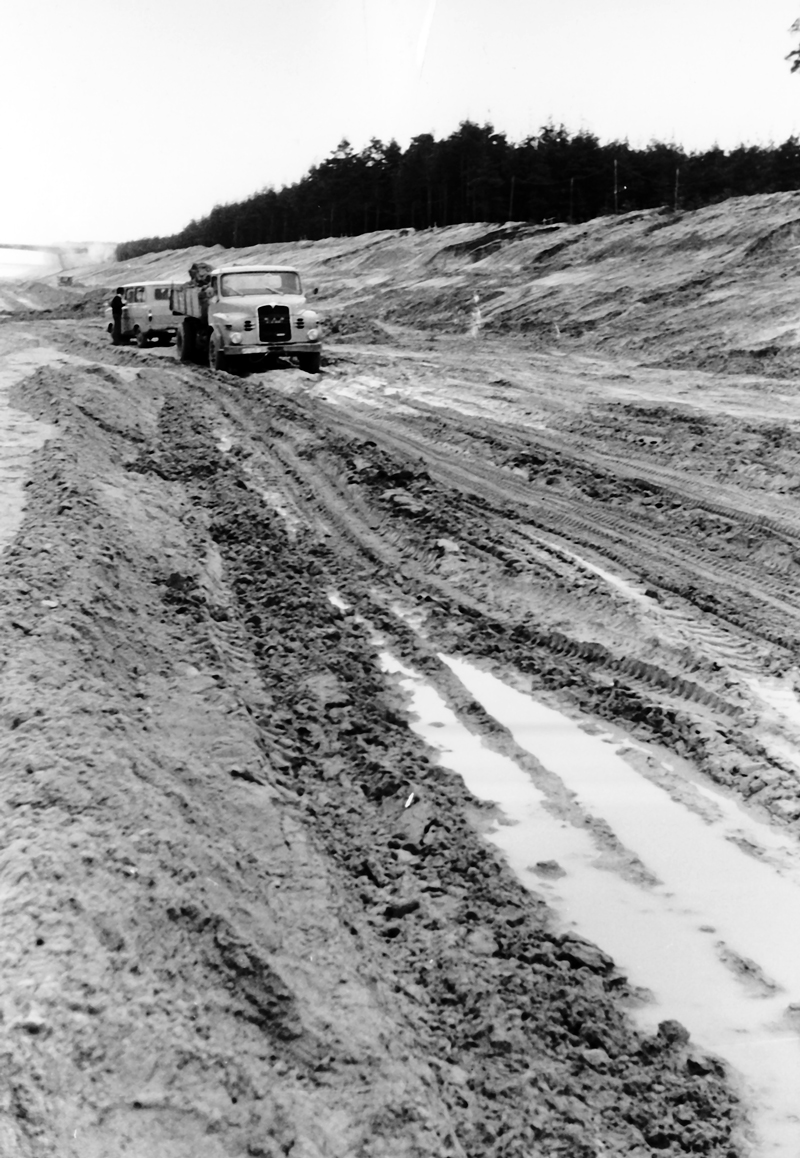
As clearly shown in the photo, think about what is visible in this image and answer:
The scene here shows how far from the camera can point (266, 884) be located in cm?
347

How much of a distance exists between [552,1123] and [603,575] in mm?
4876

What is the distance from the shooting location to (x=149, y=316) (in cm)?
2305

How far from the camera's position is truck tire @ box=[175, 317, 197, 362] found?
1881cm

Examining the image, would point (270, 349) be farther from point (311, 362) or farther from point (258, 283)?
point (258, 283)

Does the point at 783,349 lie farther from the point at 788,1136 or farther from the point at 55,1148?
the point at 55,1148

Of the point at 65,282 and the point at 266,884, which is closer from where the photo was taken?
the point at 266,884

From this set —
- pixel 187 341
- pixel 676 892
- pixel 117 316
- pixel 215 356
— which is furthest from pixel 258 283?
pixel 676 892

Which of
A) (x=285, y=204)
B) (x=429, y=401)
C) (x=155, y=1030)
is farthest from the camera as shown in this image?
(x=285, y=204)

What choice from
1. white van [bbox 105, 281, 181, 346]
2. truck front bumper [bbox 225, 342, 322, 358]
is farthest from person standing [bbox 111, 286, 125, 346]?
truck front bumper [bbox 225, 342, 322, 358]

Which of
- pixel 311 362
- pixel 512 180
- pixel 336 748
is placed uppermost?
pixel 512 180

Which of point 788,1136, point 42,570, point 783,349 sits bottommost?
point 788,1136

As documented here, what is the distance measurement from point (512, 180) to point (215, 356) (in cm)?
3957

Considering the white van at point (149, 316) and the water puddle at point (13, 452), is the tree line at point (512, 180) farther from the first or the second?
→ the water puddle at point (13, 452)

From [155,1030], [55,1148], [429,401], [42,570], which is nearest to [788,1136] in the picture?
[155,1030]
